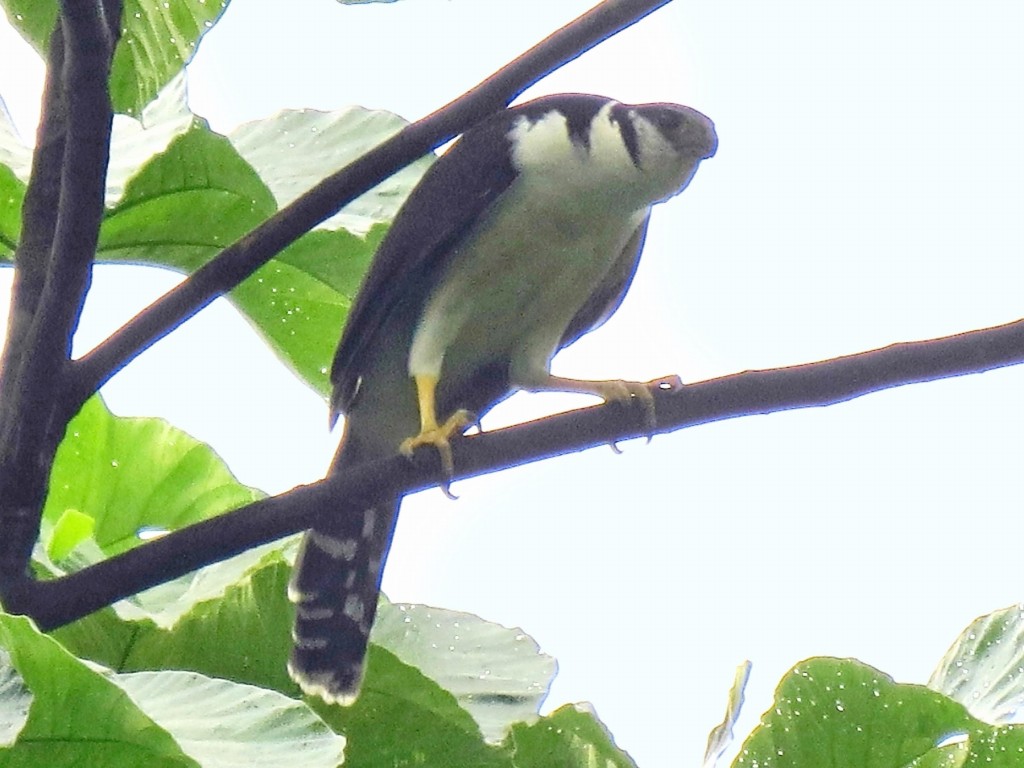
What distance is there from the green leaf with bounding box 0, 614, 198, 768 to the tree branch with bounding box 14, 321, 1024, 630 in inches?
7.0

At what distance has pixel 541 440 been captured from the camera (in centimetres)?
151

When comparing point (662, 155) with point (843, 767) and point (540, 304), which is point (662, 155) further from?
point (843, 767)

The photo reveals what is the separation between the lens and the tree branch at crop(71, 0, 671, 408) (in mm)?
1466

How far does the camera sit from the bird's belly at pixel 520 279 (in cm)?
237

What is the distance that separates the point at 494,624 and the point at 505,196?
761 millimetres

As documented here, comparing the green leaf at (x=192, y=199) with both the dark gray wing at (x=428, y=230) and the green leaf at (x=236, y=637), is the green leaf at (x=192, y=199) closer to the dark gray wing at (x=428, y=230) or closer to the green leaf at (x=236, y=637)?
the dark gray wing at (x=428, y=230)

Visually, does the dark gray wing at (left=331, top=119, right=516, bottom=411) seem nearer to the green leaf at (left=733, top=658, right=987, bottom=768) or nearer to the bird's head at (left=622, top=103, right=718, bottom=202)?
the bird's head at (left=622, top=103, right=718, bottom=202)

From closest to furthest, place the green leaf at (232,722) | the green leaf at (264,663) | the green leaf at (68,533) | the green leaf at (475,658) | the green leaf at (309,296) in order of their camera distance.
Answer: the green leaf at (232,722)
the green leaf at (264,663)
the green leaf at (475,658)
the green leaf at (68,533)
the green leaf at (309,296)

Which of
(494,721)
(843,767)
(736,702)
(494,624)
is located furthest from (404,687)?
(843,767)

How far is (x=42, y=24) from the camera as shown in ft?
5.24

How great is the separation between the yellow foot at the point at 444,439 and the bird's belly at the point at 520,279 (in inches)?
6.3

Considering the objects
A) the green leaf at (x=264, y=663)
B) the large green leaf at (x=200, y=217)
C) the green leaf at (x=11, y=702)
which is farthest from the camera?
the large green leaf at (x=200, y=217)

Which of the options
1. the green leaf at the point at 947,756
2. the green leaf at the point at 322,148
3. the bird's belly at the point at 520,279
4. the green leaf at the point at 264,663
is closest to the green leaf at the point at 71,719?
the green leaf at the point at 264,663

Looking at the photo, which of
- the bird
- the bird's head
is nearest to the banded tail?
the bird
